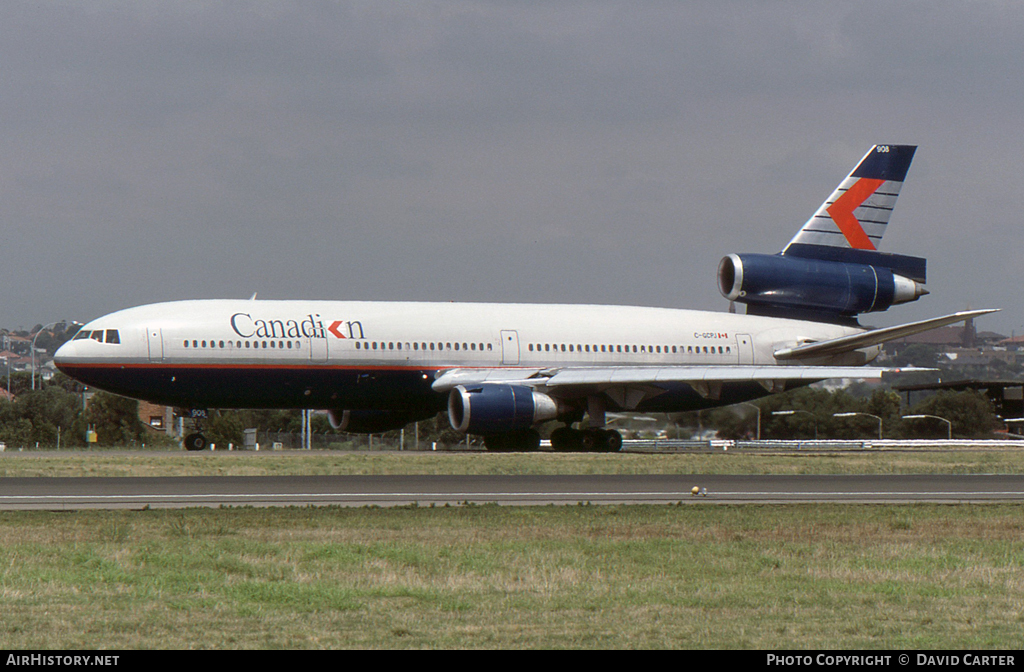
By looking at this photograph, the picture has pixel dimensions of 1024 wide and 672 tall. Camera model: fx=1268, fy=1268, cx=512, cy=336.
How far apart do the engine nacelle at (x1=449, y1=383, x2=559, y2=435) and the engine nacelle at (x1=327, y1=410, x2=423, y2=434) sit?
193 inches

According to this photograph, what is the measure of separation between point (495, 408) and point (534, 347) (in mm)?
5653

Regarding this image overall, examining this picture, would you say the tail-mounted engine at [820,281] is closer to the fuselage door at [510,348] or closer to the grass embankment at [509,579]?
the fuselage door at [510,348]

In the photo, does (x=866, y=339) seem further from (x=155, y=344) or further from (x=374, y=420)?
(x=155, y=344)

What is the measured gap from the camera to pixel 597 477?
91.5 ft

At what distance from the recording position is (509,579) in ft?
44.1

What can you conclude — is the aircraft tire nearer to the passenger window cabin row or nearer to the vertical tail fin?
the passenger window cabin row

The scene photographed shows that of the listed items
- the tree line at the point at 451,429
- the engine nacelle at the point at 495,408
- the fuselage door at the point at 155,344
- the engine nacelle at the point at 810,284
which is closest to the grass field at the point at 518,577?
the engine nacelle at the point at 495,408

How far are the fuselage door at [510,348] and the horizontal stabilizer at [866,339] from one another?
10505mm

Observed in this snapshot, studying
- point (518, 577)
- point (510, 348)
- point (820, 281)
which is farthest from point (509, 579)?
point (820, 281)

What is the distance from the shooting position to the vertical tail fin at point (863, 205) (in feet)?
163

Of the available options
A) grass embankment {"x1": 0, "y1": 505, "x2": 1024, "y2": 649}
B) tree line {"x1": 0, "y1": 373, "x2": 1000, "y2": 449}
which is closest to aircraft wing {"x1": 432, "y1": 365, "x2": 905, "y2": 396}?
tree line {"x1": 0, "y1": 373, "x2": 1000, "y2": 449}

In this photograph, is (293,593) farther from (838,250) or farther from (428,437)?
(428,437)

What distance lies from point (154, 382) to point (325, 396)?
5.45 metres
